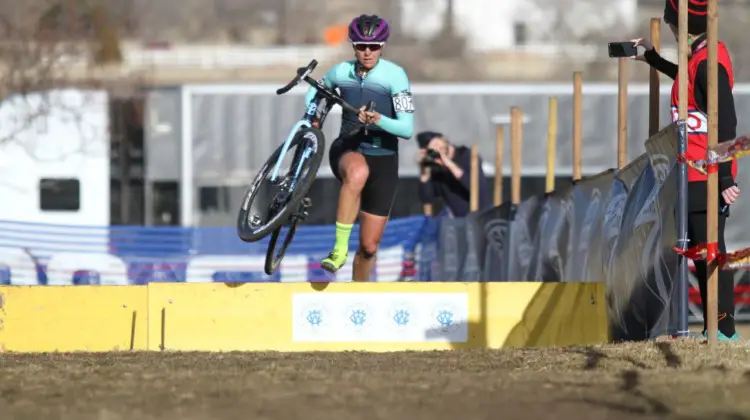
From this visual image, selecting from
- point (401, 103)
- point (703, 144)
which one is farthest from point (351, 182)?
point (703, 144)

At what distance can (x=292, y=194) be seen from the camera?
9.82m

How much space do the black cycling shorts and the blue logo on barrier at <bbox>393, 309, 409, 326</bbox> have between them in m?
1.20

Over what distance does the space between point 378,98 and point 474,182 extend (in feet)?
30.0

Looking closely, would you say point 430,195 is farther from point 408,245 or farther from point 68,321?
point 68,321

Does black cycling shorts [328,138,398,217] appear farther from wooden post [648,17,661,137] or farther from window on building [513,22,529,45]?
window on building [513,22,529,45]

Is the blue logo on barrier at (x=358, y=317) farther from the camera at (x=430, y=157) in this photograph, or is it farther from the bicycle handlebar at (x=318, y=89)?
the camera at (x=430, y=157)

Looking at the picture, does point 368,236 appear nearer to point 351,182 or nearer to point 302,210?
point 351,182

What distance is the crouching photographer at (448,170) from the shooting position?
1769 cm

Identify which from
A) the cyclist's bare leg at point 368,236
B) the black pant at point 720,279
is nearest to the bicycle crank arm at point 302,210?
the cyclist's bare leg at point 368,236

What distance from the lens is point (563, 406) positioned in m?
5.78

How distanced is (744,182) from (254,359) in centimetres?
1573

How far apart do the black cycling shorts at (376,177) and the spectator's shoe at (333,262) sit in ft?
1.67

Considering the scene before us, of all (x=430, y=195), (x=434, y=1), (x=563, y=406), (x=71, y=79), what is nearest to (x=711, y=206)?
(x=563, y=406)

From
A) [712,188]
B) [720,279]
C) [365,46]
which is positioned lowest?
[720,279]
